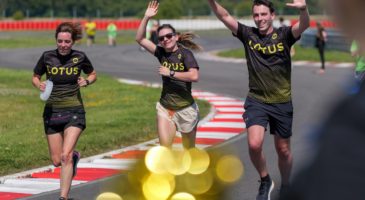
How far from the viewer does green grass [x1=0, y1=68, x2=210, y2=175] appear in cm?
1093

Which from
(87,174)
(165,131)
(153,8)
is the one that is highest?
(153,8)

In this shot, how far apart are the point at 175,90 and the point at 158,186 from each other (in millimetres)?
5855

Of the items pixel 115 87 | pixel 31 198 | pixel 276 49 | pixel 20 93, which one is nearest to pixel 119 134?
pixel 31 198

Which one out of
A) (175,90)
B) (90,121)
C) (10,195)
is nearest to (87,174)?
(10,195)

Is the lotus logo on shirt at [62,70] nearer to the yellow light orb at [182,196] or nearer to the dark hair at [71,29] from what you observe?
the dark hair at [71,29]

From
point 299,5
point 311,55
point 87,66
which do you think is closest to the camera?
point 299,5

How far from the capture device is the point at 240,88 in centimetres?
2214

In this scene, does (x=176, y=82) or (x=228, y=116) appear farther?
(x=228, y=116)

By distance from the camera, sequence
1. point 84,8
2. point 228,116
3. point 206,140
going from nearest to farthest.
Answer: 1. point 206,140
2. point 228,116
3. point 84,8

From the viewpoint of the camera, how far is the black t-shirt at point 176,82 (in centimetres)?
804

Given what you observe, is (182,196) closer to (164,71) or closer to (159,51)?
(164,71)

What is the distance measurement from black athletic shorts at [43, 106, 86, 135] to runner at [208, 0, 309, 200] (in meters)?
1.62

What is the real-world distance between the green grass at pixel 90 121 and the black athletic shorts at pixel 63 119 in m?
2.18

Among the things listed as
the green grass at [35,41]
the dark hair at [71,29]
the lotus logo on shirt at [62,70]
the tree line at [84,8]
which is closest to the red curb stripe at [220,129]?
the dark hair at [71,29]
